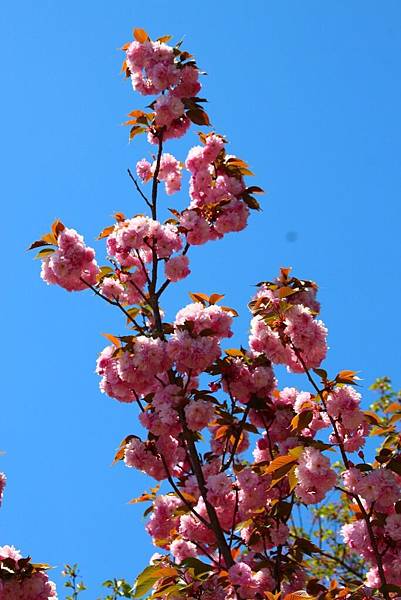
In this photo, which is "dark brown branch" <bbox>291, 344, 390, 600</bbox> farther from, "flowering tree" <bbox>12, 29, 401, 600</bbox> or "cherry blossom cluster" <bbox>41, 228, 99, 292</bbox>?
"cherry blossom cluster" <bbox>41, 228, 99, 292</bbox>

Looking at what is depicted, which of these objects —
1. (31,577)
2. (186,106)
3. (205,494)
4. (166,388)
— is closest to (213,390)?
(166,388)

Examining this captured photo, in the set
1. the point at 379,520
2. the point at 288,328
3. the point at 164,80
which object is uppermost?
the point at 164,80

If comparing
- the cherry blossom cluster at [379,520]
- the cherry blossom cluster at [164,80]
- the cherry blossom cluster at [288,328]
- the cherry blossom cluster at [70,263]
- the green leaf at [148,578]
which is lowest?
the green leaf at [148,578]

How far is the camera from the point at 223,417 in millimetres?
3826

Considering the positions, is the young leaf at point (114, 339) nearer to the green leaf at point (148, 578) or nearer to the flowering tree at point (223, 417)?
the flowering tree at point (223, 417)

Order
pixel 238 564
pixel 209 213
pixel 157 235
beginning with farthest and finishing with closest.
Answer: pixel 209 213 < pixel 157 235 < pixel 238 564

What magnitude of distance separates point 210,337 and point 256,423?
546 millimetres

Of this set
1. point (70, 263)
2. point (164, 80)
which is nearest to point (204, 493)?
point (70, 263)

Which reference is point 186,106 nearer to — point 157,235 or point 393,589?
point 157,235

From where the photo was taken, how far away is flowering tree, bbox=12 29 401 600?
3.33m

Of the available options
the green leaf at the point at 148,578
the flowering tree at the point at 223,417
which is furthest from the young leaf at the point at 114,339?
the green leaf at the point at 148,578

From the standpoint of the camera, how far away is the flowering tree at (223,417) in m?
3.33

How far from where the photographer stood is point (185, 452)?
3912mm

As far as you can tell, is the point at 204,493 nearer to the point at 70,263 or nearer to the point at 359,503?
the point at 359,503
